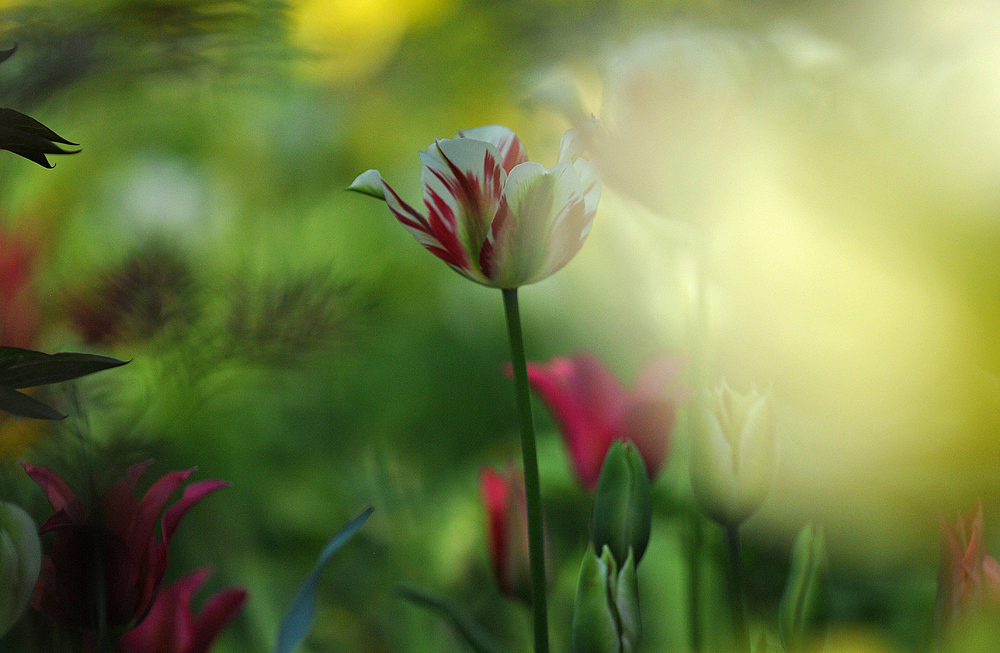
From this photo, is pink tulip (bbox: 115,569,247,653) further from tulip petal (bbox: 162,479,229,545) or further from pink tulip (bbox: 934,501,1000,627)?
pink tulip (bbox: 934,501,1000,627)

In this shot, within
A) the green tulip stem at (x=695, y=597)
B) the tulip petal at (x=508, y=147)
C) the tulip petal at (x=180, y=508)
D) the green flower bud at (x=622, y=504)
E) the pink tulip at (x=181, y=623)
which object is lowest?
the green tulip stem at (x=695, y=597)

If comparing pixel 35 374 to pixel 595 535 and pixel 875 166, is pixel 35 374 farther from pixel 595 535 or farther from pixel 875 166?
pixel 875 166

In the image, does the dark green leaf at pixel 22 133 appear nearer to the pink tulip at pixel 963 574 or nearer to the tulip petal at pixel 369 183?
the tulip petal at pixel 369 183

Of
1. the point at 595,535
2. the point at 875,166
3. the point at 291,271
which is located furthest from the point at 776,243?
the point at 291,271

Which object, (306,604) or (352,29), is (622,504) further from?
(352,29)

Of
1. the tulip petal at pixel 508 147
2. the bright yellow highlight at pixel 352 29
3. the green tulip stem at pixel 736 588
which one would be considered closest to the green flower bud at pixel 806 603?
the green tulip stem at pixel 736 588

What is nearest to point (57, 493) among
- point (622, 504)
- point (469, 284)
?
point (622, 504)
